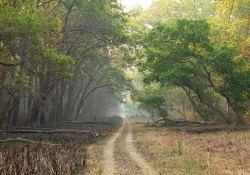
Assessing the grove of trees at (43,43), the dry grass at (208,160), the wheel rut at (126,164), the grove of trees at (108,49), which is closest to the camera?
the dry grass at (208,160)

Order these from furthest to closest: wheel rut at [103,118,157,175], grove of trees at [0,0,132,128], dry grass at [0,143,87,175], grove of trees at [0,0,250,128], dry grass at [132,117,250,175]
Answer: grove of trees at [0,0,250,128], grove of trees at [0,0,132,128], wheel rut at [103,118,157,175], dry grass at [132,117,250,175], dry grass at [0,143,87,175]

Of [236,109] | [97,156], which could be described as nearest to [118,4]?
[236,109]

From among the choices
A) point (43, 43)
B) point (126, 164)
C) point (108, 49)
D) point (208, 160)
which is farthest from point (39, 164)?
point (108, 49)

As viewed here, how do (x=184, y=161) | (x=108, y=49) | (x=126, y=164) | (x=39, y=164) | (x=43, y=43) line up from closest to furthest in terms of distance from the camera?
(x=39, y=164)
(x=184, y=161)
(x=126, y=164)
(x=43, y=43)
(x=108, y=49)

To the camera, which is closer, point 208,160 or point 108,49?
point 208,160

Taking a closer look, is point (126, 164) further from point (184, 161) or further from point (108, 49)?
point (108, 49)

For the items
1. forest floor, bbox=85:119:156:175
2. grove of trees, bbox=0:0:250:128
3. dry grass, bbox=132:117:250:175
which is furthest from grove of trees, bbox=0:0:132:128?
dry grass, bbox=132:117:250:175

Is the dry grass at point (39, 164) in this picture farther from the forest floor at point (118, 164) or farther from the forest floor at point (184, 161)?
the forest floor at point (184, 161)

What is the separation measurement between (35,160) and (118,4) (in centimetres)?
2007

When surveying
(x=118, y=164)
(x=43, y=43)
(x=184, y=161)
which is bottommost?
(x=118, y=164)

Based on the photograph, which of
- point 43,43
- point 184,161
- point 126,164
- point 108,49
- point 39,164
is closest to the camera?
point 39,164

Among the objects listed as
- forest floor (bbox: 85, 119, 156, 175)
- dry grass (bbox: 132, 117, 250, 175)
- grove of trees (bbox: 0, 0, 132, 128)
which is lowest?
forest floor (bbox: 85, 119, 156, 175)

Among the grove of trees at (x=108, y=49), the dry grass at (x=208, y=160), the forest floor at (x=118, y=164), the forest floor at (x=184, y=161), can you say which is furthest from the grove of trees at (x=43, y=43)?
the dry grass at (x=208, y=160)

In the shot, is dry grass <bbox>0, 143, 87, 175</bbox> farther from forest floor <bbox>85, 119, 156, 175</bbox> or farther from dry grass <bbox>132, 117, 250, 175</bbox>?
dry grass <bbox>132, 117, 250, 175</bbox>
